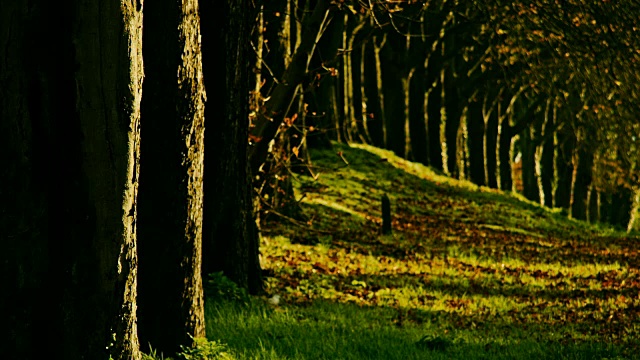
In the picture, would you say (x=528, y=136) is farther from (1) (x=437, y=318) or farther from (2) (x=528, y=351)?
(2) (x=528, y=351)

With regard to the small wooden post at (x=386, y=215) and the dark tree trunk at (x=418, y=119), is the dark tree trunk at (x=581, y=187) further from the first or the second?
the small wooden post at (x=386, y=215)

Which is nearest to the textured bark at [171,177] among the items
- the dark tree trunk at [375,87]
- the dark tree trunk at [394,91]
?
the dark tree trunk at [375,87]

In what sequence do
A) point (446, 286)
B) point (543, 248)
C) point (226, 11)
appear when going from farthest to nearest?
point (543, 248) < point (446, 286) < point (226, 11)

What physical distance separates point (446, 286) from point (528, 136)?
89.8ft

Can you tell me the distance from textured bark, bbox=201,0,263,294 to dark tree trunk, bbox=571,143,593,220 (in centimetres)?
2569

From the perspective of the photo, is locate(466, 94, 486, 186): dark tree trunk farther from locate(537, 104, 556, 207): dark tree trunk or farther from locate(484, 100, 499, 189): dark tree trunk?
locate(537, 104, 556, 207): dark tree trunk

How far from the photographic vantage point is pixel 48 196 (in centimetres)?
554

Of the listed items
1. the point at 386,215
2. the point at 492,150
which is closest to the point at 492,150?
the point at 492,150

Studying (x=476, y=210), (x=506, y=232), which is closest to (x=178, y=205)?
(x=506, y=232)

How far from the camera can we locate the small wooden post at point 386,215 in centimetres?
2226

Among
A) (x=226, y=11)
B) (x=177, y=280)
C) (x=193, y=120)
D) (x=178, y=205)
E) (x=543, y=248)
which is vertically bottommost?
(x=543, y=248)

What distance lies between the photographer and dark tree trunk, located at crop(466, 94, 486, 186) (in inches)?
1478

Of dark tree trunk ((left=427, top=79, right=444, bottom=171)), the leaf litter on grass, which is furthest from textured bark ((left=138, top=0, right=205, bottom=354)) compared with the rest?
dark tree trunk ((left=427, top=79, right=444, bottom=171))

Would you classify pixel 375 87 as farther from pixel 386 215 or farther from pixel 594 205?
pixel 386 215
